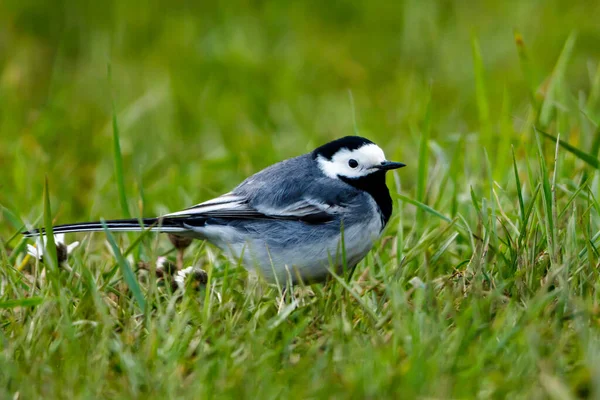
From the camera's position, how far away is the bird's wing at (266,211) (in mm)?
4191

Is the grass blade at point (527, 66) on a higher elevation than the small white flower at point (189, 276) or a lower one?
higher

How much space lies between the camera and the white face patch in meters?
4.31

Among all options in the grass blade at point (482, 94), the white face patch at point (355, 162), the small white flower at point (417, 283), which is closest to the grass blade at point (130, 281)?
the small white flower at point (417, 283)

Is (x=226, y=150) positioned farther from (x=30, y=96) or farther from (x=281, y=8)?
(x=281, y=8)

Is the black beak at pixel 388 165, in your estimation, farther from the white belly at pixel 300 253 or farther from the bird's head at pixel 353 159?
the white belly at pixel 300 253

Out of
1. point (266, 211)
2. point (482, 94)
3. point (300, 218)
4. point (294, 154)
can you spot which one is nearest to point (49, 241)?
point (266, 211)

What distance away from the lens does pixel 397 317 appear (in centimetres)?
322

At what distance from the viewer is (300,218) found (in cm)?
421

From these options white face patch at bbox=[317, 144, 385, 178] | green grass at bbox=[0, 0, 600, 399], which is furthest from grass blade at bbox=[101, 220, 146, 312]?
white face patch at bbox=[317, 144, 385, 178]

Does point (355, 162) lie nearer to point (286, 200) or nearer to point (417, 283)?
point (286, 200)

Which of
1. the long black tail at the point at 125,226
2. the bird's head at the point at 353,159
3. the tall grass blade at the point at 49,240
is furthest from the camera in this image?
the bird's head at the point at 353,159

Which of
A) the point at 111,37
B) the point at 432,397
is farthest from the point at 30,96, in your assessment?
the point at 432,397

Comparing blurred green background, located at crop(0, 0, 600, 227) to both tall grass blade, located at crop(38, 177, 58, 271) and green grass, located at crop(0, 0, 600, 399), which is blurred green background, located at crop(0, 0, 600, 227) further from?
tall grass blade, located at crop(38, 177, 58, 271)

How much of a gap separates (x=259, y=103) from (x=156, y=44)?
66.3 inches
